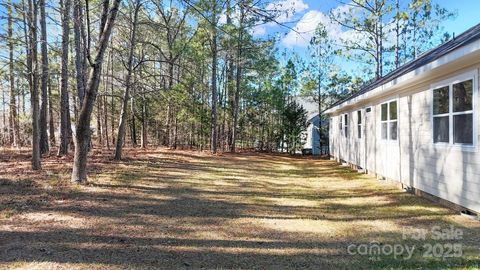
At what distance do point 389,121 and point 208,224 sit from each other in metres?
6.68

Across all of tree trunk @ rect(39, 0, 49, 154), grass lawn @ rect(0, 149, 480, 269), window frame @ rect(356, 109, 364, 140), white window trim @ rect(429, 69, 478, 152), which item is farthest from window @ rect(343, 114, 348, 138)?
tree trunk @ rect(39, 0, 49, 154)

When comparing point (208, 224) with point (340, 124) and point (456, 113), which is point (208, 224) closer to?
point (456, 113)

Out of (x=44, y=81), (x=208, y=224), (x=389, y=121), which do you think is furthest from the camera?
(x=44, y=81)

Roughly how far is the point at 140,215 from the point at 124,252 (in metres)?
1.80

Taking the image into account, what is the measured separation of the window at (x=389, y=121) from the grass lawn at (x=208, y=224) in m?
→ 1.63

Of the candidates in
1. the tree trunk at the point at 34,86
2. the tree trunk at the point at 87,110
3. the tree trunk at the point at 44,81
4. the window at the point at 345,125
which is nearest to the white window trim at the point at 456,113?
the tree trunk at the point at 87,110

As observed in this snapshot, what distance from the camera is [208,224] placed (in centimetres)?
568

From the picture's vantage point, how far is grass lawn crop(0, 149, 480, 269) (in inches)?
162

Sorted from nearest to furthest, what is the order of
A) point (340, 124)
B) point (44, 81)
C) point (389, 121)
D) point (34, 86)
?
1. point (34, 86)
2. point (389, 121)
3. point (44, 81)
4. point (340, 124)

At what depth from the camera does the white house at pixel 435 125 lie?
5.78 meters

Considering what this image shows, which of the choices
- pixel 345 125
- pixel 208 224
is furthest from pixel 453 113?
pixel 345 125

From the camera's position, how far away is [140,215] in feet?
19.9

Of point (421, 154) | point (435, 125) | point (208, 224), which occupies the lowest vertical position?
point (208, 224)

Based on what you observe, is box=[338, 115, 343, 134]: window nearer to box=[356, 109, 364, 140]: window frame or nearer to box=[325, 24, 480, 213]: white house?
box=[356, 109, 364, 140]: window frame
